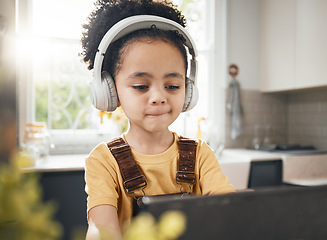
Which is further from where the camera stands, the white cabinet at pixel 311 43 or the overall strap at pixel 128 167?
the white cabinet at pixel 311 43

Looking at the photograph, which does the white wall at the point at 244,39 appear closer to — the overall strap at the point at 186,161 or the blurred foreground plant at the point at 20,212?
the overall strap at the point at 186,161

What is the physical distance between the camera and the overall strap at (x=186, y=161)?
0.81 meters

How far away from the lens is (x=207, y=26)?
2801 millimetres

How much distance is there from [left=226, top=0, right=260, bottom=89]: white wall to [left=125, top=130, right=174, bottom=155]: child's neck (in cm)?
199

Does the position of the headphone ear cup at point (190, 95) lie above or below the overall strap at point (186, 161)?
above

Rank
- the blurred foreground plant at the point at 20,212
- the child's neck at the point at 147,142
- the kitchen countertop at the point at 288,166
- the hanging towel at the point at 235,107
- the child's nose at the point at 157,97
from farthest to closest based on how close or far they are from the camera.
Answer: the hanging towel at the point at 235,107 < the kitchen countertop at the point at 288,166 < the child's neck at the point at 147,142 < the child's nose at the point at 157,97 < the blurred foreground plant at the point at 20,212

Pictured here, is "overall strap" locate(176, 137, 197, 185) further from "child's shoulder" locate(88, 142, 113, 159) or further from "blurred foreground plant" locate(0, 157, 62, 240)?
"blurred foreground plant" locate(0, 157, 62, 240)

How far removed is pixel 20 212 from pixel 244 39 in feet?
9.28

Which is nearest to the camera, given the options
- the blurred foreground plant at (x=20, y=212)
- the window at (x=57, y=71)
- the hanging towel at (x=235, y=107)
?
the blurred foreground plant at (x=20, y=212)

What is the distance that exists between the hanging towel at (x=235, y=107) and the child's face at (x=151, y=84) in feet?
6.39

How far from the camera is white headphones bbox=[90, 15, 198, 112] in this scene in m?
0.75

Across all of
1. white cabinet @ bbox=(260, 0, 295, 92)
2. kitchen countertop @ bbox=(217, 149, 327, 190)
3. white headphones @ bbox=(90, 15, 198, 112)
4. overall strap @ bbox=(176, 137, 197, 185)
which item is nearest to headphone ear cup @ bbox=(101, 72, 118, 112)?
white headphones @ bbox=(90, 15, 198, 112)

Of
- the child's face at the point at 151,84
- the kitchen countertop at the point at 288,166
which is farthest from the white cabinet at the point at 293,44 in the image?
the child's face at the point at 151,84

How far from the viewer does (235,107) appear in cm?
265
